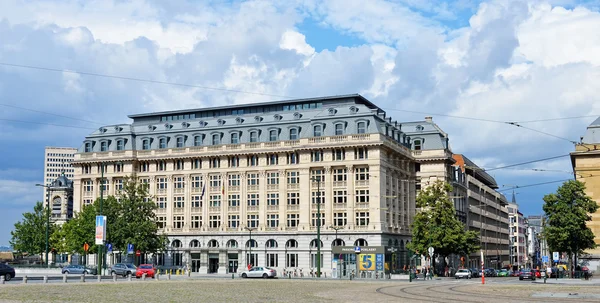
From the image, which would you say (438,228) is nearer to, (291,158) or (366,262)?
(366,262)

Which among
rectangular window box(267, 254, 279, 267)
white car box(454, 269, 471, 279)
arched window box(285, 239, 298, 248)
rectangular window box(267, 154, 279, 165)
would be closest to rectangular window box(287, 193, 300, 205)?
rectangular window box(267, 154, 279, 165)

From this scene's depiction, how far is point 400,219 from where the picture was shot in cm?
10944

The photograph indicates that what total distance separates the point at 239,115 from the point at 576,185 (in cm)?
5068

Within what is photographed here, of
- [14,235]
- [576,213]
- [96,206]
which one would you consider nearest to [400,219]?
[576,213]

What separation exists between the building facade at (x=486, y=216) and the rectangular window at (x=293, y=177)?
106 feet

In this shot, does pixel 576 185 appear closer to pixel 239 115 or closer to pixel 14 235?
pixel 239 115

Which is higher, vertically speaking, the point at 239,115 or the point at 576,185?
the point at 239,115

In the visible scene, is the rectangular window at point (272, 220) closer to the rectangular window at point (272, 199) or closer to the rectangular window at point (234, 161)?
the rectangular window at point (272, 199)

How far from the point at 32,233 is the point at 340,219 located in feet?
197

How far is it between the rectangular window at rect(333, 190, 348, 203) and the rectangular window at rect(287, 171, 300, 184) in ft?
19.2

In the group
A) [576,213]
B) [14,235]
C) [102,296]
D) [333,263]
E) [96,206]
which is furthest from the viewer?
[14,235]

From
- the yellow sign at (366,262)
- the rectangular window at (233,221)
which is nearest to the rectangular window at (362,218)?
the yellow sign at (366,262)

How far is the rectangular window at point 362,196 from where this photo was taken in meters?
102

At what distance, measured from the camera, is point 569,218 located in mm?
83312
